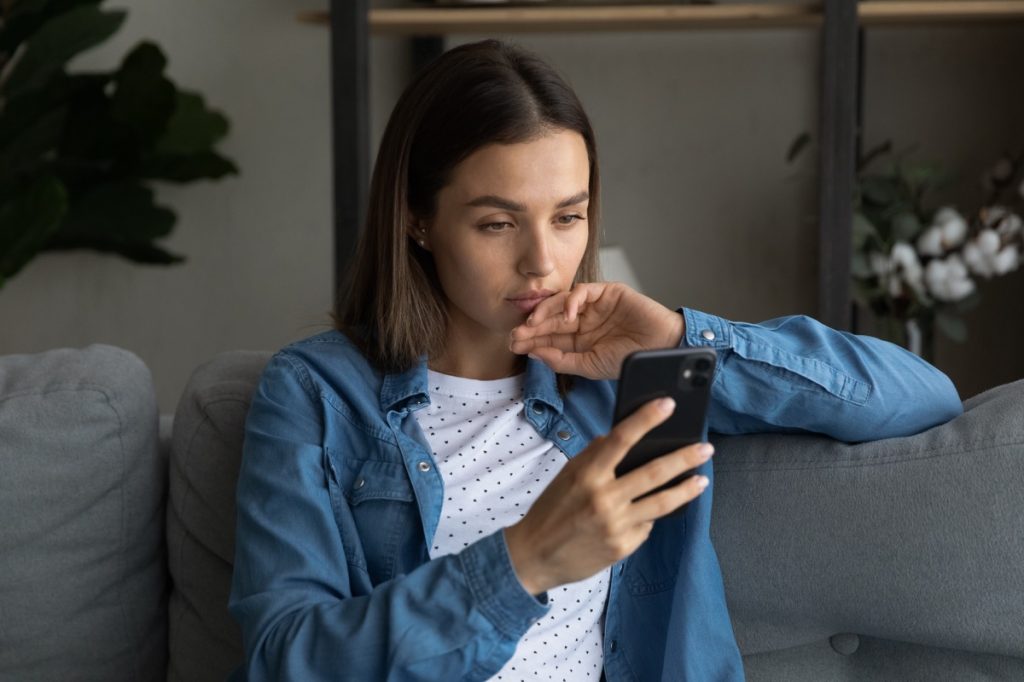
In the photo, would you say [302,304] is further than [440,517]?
Yes

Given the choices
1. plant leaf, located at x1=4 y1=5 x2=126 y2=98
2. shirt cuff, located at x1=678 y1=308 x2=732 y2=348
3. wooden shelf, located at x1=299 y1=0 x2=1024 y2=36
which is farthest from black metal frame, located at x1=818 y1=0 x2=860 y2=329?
plant leaf, located at x1=4 y1=5 x2=126 y2=98

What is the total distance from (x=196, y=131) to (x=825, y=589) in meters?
2.29

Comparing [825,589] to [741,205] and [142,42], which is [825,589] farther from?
[142,42]

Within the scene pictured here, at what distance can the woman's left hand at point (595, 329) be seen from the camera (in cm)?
126

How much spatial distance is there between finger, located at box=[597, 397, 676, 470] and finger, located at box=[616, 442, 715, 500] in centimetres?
2

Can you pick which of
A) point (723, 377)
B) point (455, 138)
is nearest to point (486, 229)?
point (455, 138)

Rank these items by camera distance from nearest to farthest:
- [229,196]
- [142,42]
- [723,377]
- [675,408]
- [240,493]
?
[675,408]
[240,493]
[723,377]
[142,42]
[229,196]

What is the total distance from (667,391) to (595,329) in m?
0.34

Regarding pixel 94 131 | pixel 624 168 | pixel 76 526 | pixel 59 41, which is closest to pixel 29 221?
pixel 94 131

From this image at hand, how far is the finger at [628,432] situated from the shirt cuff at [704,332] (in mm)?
341

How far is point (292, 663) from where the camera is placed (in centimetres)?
104

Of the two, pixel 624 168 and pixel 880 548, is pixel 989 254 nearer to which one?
pixel 624 168

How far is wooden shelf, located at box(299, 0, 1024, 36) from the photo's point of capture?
248 cm

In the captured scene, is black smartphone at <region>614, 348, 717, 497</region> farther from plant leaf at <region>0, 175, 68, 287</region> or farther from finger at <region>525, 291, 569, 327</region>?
plant leaf at <region>0, 175, 68, 287</region>
